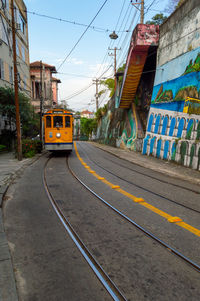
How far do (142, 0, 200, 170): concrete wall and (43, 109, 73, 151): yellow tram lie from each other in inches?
247

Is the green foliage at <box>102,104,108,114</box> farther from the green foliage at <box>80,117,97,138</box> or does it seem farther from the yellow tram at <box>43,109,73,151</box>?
the yellow tram at <box>43,109,73,151</box>

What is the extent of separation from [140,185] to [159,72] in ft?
35.7

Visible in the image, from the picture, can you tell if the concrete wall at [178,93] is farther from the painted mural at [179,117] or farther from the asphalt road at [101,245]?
the asphalt road at [101,245]

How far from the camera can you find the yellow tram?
15086mm

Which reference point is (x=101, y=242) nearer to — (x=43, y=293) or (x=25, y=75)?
(x=43, y=293)


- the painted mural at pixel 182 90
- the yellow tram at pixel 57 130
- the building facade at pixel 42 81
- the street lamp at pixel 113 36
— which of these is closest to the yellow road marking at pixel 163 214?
the painted mural at pixel 182 90

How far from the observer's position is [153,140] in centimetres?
1470

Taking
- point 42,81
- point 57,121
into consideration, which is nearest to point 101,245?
point 57,121

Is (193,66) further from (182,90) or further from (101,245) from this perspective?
(101,245)

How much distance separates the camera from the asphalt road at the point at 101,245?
2.60m

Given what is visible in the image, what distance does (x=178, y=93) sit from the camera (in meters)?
12.2

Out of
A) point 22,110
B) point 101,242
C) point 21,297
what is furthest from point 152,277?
point 22,110

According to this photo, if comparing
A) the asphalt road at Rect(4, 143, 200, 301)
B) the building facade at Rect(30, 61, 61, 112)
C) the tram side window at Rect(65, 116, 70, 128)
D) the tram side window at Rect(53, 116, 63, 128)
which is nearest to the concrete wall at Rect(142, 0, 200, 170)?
the asphalt road at Rect(4, 143, 200, 301)

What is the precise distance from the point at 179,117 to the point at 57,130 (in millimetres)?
8528
